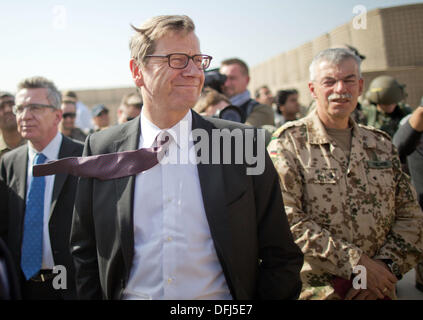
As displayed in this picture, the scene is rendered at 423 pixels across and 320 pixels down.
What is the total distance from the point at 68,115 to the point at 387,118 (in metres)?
4.45

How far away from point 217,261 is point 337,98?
1.45m

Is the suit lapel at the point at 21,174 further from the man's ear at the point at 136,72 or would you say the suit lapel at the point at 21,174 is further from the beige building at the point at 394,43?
the beige building at the point at 394,43

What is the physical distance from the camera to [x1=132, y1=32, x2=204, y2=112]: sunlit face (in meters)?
1.73

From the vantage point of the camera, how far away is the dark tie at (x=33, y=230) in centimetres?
256

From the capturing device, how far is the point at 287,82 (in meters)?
9.42

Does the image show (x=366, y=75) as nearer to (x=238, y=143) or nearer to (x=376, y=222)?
(x=376, y=222)

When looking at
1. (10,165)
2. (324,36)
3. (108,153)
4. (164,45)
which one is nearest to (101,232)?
(108,153)

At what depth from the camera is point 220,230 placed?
162cm

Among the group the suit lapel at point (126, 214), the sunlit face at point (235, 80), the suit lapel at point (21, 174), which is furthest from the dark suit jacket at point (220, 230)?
the sunlit face at point (235, 80)

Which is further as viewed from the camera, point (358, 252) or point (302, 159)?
point (302, 159)

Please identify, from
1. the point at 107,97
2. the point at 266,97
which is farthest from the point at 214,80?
the point at 107,97

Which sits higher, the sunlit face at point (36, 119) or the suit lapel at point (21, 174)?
the sunlit face at point (36, 119)

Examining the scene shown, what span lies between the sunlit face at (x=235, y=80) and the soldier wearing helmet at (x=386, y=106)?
1632mm

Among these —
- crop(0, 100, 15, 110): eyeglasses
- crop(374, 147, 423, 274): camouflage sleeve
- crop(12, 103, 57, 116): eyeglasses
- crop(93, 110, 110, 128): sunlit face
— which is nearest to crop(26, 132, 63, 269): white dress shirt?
crop(12, 103, 57, 116): eyeglasses
